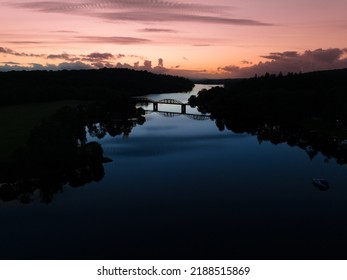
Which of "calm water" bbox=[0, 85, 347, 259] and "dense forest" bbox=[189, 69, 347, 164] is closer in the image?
"calm water" bbox=[0, 85, 347, 259]

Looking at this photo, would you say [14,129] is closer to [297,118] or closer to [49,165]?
[49,165]

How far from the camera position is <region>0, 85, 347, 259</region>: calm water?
49281mm

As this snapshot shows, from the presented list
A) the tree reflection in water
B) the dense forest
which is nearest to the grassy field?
the tree reflection in water

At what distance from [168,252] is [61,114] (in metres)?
61.7

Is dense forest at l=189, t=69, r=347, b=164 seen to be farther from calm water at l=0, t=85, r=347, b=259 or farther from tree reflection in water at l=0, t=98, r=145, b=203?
tree reflection in water at l=0, t=98, r=145, b=203

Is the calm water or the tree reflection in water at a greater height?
the tree reflection in water

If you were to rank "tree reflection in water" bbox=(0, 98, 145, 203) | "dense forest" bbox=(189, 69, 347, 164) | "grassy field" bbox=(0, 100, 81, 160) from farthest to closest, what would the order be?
"dense forest" bbox=(189, 69, 347, 164), "grassy field" bbox=(0, 100, 81, 160), "tree reflection in water" bbox=(0, 98, 145, 203)

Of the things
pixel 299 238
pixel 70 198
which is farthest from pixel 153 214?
pixel 299 238

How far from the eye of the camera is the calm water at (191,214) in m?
49.3

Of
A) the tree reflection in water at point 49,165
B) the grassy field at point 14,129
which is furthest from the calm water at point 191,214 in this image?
the grassy field at point 14,129

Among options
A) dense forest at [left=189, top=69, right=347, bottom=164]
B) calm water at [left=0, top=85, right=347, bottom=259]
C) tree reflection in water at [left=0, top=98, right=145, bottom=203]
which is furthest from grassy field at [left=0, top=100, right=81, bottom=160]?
dense forest at [left=189, top=69, right=347, bottom=164]

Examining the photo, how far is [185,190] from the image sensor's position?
71750mm

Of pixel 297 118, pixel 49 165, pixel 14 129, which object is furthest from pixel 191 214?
pixel 297 118

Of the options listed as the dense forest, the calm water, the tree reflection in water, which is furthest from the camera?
the dense forest
